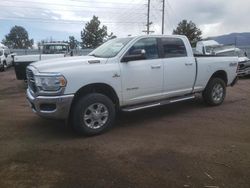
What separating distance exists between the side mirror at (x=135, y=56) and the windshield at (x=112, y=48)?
0.24 m

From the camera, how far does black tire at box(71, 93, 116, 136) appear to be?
226 inches

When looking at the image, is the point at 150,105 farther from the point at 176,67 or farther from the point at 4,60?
the point at 4,60

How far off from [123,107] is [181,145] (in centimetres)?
165

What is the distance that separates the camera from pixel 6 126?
667 cm

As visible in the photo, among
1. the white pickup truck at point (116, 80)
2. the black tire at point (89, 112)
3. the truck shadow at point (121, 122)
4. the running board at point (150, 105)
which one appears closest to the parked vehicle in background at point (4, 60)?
the truck shadow at point (121, 122)

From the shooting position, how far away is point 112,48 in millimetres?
6895

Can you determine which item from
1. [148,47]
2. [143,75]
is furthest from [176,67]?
[143,75]

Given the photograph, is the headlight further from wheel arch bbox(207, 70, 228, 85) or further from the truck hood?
wheel arch bbox(207, 70, 228, 85)

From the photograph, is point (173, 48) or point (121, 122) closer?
point (121, 122)

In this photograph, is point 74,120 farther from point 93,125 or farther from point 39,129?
point 39,129

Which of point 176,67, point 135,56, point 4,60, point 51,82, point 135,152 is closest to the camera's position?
point 135,152

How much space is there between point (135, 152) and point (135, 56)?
2.14 meters

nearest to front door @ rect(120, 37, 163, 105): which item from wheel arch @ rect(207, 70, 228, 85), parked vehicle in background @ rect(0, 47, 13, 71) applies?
wheel arch @ rect(207, 70, 228, 85)

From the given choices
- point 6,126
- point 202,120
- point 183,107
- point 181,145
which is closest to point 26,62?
point 6,126
